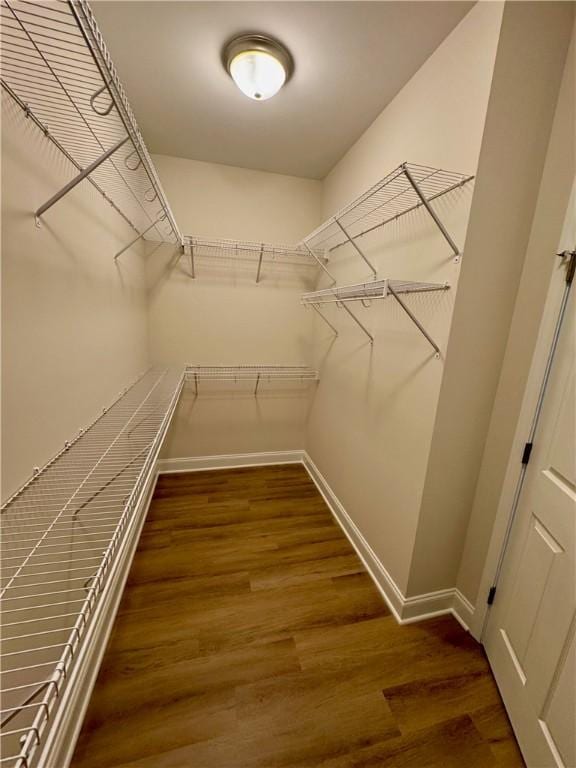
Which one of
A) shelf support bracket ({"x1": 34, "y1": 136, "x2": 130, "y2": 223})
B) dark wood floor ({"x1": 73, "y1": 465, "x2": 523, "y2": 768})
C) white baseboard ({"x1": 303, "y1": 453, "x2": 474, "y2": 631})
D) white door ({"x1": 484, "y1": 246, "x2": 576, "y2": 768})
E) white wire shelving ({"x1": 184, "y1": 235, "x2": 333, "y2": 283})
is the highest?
white wire shelving ({"x1": 184, "y1": 235, "x2": 333, "y2": 283})

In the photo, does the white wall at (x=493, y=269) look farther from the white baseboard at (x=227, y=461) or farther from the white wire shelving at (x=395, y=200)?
the white baseboard at (x=227, y=461)

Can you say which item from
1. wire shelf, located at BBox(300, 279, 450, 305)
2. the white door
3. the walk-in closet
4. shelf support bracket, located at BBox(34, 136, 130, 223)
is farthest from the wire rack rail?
the white door

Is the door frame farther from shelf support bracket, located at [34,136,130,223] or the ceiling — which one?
shelf support bracket, located at [34,136,130,223]

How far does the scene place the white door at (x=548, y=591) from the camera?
94cm

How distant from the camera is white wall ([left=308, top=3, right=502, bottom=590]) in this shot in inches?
44.9

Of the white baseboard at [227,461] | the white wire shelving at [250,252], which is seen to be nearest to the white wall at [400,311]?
the white wire shelving at [250,252]

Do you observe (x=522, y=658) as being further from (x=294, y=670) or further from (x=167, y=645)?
(x=167, y=645)

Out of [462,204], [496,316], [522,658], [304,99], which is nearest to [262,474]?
[522,658]

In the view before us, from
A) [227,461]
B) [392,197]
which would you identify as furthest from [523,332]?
[227,461]

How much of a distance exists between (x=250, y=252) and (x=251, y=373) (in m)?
1.00

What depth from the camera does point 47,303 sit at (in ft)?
3.30

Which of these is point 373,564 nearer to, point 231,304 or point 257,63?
point 231,304

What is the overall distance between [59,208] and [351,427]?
1.79 metres

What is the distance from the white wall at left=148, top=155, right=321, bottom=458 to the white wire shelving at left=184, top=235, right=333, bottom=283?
4 centimetres
